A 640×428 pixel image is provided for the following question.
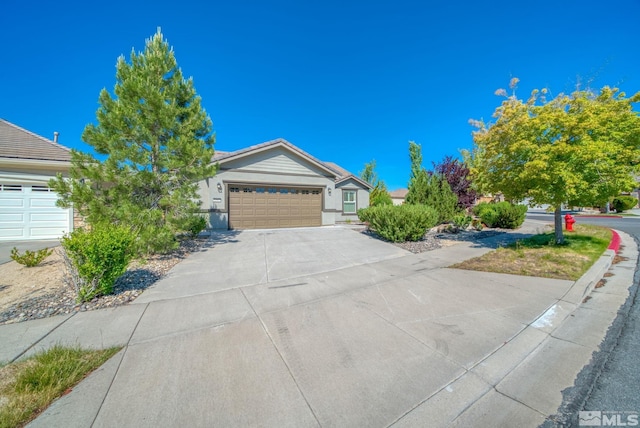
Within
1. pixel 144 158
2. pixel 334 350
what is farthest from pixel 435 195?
pixel 144 158

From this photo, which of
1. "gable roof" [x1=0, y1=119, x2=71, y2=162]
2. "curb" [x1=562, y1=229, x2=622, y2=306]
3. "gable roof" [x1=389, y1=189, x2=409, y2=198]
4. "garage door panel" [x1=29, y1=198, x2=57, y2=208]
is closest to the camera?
"curb" [x1=562, y1=229, x2=622, y2=306]

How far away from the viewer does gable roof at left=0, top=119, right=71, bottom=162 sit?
8.70 meters

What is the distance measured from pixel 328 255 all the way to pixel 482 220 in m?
11.3

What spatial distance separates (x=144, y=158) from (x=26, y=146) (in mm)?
7321

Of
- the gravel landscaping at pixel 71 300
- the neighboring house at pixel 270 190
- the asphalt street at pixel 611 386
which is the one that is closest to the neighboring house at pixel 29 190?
the neighboring house at pixel 270 190

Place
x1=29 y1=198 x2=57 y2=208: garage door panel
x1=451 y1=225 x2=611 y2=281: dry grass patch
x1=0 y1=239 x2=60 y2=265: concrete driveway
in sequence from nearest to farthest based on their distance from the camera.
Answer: x1=451 y1=225 x2=611 y2=281: dry grass patch, x1=0 y1=239 x2=60 y2=265: concrete driveway, x1=29 y1=198 x2=57 y2=208: garage door panel

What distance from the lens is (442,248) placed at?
316 inches

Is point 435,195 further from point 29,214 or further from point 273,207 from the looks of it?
point 29,214

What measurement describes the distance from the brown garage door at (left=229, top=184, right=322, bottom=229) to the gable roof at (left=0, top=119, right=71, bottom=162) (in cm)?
638

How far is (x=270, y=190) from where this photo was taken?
42.4 ft

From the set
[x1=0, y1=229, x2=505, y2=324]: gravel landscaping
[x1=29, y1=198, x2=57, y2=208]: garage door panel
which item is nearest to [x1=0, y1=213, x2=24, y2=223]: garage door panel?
[x1=29, y1=198, x2=57, y2=208]: garage door panel

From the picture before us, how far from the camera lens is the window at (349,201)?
16.4 metres

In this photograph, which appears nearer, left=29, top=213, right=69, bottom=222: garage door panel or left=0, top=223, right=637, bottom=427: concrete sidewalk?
left=0, top=223, right=637, bottom=427: concrete sidewalk

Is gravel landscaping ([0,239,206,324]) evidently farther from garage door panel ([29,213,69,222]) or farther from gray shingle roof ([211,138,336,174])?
gray shingle roof ([211,138,336,174])
